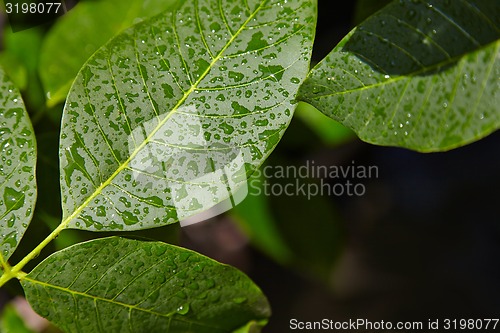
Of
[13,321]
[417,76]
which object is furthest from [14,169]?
[13,321]

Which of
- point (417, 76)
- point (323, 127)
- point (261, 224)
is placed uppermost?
point (417, 76)

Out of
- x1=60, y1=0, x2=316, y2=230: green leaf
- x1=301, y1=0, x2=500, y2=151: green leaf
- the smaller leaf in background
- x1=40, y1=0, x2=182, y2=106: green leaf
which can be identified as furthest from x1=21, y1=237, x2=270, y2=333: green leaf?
the smaller leaf in background

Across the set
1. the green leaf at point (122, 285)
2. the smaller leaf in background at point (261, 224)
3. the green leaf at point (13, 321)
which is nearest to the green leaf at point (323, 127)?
the smaller leaf in background at point (261, 224)

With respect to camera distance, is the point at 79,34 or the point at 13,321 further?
the point at 13,321

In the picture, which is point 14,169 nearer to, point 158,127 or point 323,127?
point 158,127

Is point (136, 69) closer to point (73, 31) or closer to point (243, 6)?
point (243, 6)

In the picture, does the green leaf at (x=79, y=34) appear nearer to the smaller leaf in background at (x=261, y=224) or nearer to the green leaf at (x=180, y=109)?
the green leaf at (x=180, y=109)

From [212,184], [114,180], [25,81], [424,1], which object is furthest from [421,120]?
[25,81]
